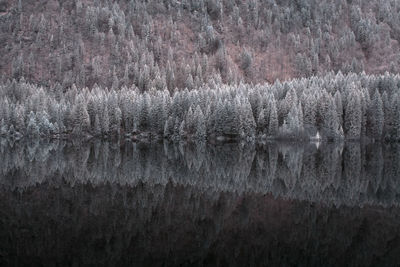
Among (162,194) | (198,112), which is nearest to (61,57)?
(198,112)

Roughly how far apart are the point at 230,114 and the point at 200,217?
90684 millimetres

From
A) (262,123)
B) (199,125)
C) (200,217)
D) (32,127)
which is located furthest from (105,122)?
(200,217)

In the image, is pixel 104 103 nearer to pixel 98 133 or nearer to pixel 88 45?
pixel 98 133

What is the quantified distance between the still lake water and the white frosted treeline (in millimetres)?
60597

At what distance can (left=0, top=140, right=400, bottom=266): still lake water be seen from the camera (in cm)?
2648

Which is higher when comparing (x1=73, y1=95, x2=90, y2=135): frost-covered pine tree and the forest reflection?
(x1=73, y1=95, x2=90, y2=135): frost-covered pine tree

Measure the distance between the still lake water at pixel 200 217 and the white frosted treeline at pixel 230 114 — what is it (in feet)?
199

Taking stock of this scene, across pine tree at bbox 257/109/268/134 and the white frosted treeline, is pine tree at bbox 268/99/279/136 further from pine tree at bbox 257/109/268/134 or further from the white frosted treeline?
pine tree at bbox 257/109/268/134

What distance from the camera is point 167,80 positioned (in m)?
193

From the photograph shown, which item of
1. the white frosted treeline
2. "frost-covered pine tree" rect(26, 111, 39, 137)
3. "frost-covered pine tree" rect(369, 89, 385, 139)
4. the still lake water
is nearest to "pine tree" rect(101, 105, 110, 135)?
the white frosted treeline

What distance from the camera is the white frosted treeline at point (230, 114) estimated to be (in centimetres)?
12388

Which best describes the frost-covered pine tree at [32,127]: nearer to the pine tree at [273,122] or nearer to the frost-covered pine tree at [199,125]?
the frost-covered pine tree at [199,125]

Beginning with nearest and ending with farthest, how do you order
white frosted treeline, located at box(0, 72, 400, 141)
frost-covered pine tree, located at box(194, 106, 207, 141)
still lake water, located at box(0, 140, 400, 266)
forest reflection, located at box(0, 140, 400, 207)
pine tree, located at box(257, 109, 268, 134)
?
still lake water, located at box(0, 140, 400, 266)
forest reflection, located at box(0, 140, 400, 207)
white frosted treeline, located at box(0, 72, 400, 141)
pine tree, located at box(257, 109, 268, 134)
frost-covered pine tree, located at box(194, 106, 207, 141)

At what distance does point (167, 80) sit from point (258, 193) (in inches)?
5923
